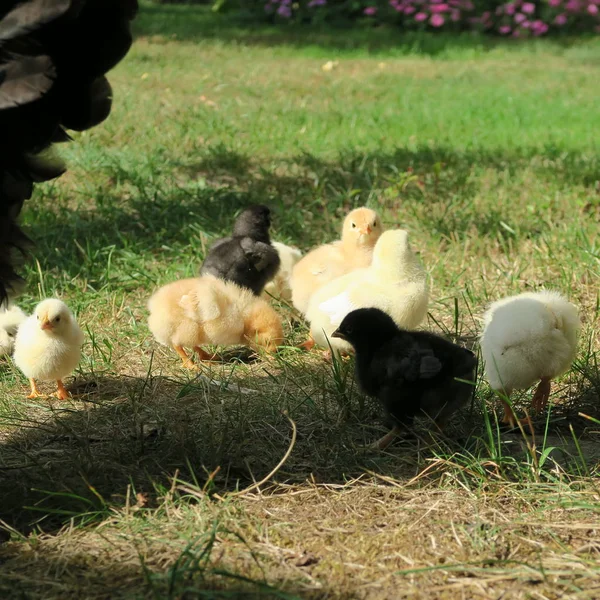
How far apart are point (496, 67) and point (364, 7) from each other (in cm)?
542

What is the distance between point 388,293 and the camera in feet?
13.3

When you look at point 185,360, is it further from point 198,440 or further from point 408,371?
point 408,371

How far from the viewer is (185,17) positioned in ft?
61.4

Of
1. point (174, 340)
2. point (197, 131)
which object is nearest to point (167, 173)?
point (197, 131)

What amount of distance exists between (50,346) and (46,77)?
1.58 meters

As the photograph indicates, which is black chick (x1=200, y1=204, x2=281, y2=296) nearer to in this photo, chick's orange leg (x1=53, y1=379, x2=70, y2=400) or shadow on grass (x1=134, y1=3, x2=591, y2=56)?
chick's orange leg (x1=53, y1=379, x2=70, y2=400)

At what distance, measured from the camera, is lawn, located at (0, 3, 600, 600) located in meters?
2.53

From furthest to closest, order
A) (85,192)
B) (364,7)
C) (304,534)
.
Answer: (364,7)
(85,192)
(304,534)

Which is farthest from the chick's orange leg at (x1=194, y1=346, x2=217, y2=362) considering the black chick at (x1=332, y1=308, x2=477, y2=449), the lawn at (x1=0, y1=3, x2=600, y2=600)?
the black chick at (x1=332, y1=308, x2=477, y2=449)

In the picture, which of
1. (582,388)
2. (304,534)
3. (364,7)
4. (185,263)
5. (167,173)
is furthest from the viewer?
(364,7)

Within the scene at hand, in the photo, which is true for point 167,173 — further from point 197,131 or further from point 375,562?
point 375,562

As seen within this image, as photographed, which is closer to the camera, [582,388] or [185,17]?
[582,388]

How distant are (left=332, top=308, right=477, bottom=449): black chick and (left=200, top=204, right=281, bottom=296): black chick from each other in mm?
1495

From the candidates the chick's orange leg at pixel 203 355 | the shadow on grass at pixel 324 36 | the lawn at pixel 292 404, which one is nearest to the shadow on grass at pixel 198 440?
the lawn at pixel 292 404
